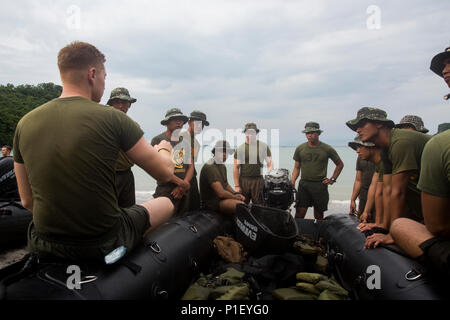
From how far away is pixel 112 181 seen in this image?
Result: 6.59ft

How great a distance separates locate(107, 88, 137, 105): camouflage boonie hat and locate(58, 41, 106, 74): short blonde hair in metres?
2.49

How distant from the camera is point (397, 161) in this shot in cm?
297

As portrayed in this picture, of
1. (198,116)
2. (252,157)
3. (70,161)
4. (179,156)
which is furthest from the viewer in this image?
(252,157)

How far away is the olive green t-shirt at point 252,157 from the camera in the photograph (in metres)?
7.09

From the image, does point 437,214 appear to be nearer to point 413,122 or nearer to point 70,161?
point 70,161

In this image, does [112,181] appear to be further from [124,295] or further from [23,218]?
[23,218]

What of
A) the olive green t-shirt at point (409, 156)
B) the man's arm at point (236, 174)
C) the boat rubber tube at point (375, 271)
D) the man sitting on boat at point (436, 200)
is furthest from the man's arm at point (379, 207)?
the man's arm at point (236, 174)

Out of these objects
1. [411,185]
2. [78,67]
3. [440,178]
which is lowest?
[411,185]

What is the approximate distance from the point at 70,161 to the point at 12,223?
4.24m

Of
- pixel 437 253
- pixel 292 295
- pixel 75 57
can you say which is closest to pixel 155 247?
pixel 292 295

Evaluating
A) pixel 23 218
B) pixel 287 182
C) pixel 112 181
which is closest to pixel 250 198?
pixel 287 182

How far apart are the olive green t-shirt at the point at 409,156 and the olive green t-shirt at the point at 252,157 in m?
4.09

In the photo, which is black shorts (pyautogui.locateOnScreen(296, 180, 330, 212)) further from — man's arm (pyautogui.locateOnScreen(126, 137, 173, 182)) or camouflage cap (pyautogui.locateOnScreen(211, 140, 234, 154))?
man's arm (pyautogui.locateOnScreen(126, 137, 173, 182))
